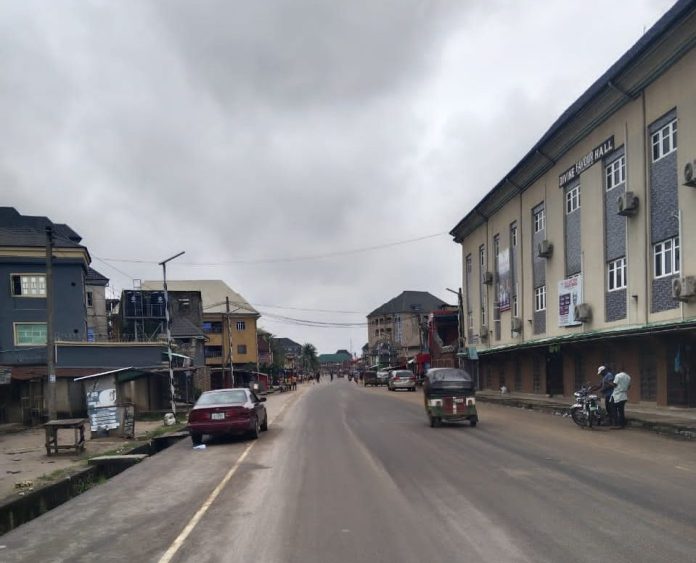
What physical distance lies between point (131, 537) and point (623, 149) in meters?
23.8

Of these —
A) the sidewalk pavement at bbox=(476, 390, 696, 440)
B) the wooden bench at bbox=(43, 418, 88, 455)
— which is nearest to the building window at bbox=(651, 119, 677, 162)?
the sidewalk pavement at bbox=(476, 390, 696, 440)

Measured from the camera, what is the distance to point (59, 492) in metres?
11.8

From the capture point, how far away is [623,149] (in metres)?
25.3

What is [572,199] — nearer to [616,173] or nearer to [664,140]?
[616,173]

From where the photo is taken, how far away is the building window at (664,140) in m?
21.9

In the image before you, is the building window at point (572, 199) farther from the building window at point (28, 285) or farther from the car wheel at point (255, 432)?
the building window at point (28, 285)

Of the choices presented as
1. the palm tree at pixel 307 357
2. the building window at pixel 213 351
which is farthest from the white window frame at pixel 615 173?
the palm tree at pixel 307 357

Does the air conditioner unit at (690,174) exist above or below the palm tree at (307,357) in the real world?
above

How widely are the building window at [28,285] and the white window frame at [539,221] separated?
28291 millimetres

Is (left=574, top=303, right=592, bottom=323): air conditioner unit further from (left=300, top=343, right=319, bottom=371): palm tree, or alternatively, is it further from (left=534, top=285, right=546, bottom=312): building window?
(left=300, top=343, right=319, bottom=371): palm tree

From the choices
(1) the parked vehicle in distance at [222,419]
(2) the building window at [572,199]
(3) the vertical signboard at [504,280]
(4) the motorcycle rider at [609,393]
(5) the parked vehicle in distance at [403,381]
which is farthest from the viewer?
(5) the parked vehicle in distance at [403,381]

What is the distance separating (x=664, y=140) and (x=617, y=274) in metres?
Answer: 5.91

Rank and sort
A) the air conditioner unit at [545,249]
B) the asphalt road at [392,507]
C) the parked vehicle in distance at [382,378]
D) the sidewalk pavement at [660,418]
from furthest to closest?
the parked vehicle in distance at [382,378] → the air conditioner unit at [545,249] → the sidewalk pavement at [660,418] → the asphalt road at [392,507]

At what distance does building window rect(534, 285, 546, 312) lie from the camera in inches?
1389
